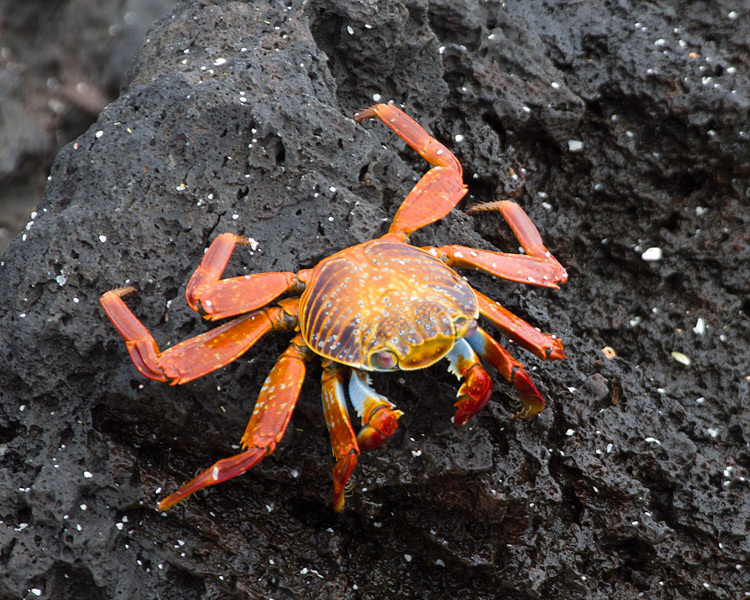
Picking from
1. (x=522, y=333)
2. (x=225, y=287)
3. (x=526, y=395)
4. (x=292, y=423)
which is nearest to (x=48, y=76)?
(x=225, y=287)

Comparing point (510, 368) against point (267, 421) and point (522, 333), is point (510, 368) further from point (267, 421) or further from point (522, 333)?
point (267, 421)

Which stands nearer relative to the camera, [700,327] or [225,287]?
[225,287]

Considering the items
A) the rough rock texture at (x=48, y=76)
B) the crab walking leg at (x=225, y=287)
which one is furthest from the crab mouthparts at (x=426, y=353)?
the rough rock texture at (x=48, y=76)

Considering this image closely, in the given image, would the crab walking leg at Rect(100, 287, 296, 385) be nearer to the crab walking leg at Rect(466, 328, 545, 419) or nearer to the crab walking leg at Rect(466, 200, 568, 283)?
the crab walking leg at Rect(466, 328, 545, 419)

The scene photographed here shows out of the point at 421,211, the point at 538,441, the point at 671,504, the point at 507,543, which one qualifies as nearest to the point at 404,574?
the point at 507,543

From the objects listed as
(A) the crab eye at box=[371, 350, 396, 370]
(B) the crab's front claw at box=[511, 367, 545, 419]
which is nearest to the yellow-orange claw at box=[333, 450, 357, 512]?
(A) the crab eye at box=[371, 350, 396, 370]

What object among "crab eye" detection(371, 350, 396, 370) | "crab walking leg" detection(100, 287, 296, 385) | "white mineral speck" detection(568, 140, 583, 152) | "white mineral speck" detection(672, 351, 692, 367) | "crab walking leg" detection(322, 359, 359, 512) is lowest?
"white mineral speck" detection(672, 351, 692, 367)

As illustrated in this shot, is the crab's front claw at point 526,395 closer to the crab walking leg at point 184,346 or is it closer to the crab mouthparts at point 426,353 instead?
the crab mouthparts at point 426,353

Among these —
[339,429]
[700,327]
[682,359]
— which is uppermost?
[339,429]
